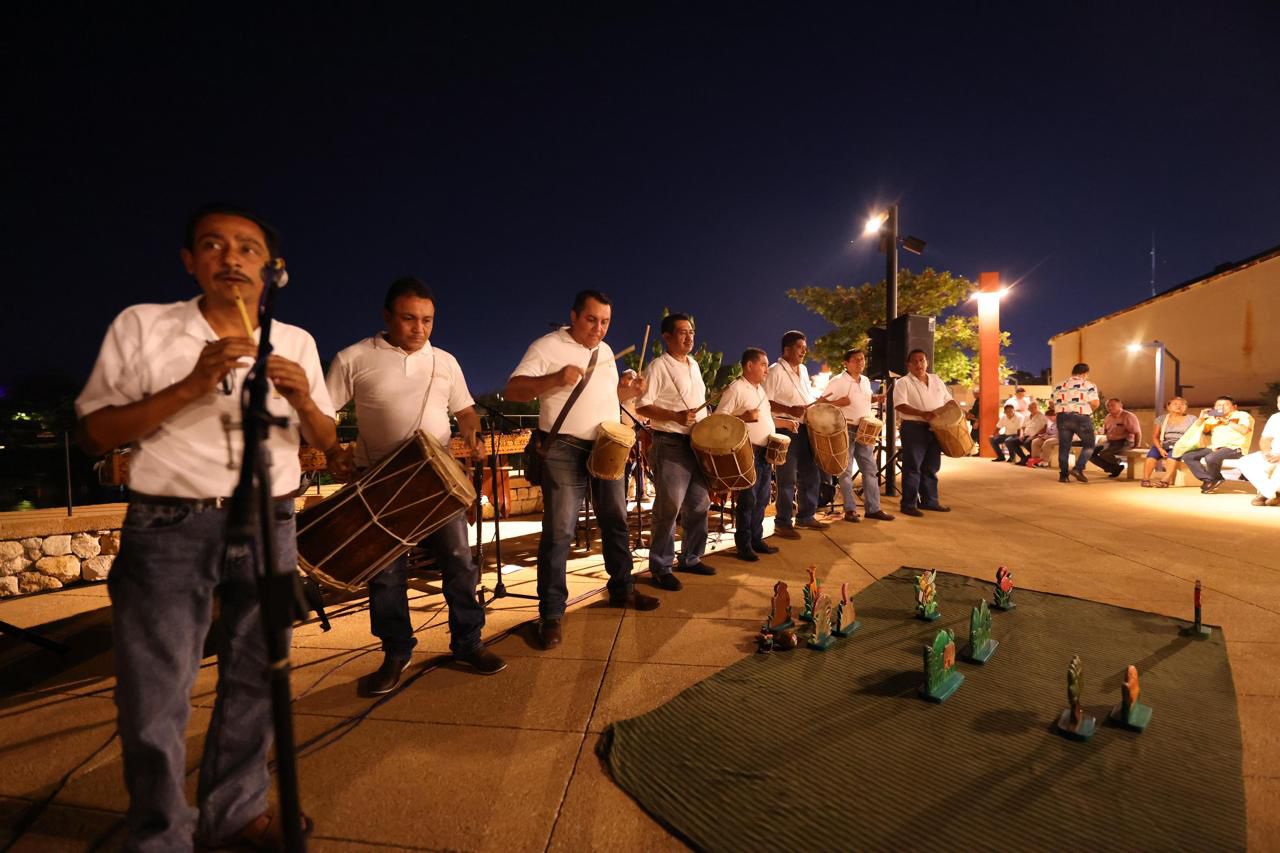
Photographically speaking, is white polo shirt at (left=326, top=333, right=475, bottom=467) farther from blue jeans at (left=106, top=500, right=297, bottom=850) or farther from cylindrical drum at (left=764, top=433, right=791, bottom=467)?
cylindrical drum at (left=764, top=433, right=791, bottom=467)

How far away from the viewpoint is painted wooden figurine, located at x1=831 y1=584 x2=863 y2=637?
301 centimetres

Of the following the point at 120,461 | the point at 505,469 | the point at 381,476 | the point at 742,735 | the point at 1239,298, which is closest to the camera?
the point at 742,735

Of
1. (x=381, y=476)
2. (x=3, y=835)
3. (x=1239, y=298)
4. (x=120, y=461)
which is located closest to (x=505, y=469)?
(x=120, y=461)

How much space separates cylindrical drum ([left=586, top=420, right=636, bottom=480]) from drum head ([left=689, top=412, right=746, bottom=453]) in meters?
0.91

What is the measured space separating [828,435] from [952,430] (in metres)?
1.91

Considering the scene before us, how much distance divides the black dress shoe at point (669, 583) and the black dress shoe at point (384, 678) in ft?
5.86

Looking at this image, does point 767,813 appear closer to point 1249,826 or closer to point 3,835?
point 1249,826

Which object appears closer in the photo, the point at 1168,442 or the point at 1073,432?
the point at 1073,432

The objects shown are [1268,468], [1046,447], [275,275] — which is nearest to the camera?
[275,275]

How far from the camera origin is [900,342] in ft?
25.0

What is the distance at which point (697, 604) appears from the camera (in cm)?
356

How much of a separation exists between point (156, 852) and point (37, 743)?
4.64ft

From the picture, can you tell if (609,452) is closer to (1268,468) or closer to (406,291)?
(406,291)

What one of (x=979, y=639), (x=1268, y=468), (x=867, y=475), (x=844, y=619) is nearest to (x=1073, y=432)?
(x=1268, y=468)
